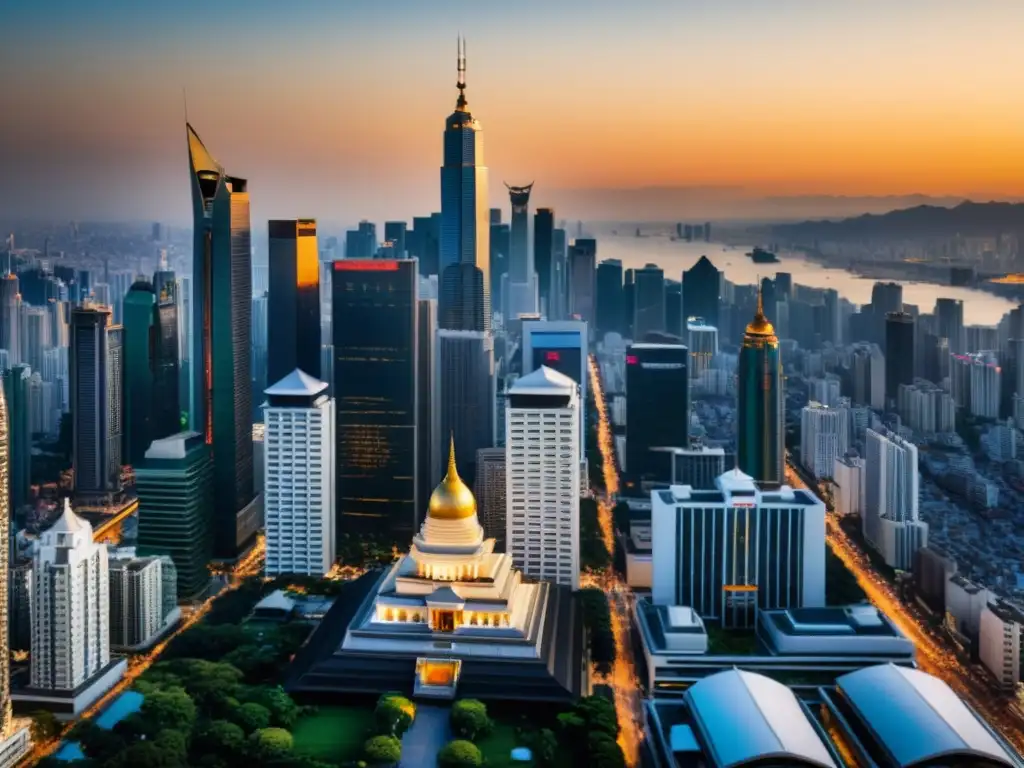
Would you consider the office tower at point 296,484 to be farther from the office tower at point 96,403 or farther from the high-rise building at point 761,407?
the high-rise building at point 761,407

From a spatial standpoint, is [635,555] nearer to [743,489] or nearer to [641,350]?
[743,489]

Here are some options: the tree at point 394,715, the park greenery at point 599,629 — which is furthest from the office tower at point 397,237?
the tree at point 394,715

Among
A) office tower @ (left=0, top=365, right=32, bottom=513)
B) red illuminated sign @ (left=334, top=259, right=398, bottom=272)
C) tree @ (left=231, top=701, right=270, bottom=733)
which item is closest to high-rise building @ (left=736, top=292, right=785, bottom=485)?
red illuminated sign @ (left=334, top=259, right=398, bottom=272)

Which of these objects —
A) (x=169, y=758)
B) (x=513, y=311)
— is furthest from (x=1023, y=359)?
(x=513, y=311)

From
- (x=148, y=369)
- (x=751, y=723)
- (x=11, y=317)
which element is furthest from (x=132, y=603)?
(x=751, y=723)

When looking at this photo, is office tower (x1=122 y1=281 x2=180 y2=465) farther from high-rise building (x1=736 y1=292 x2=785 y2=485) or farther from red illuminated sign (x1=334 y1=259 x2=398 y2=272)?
high-rise building (x1=736 y1=292 x2=785 y2=485)
